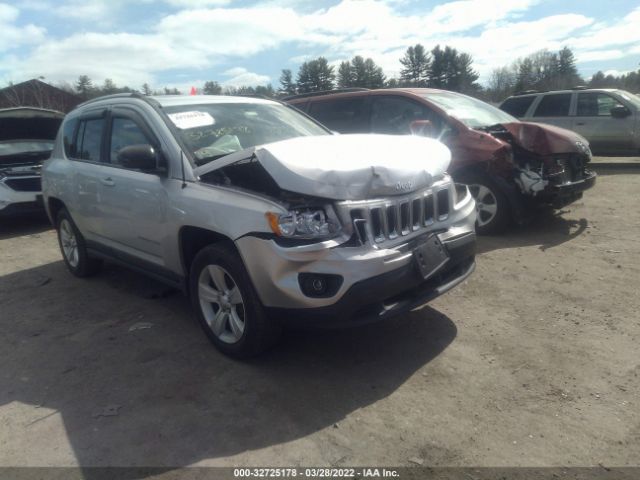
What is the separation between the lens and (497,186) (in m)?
5.83

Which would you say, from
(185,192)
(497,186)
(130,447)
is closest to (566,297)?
(497,186)

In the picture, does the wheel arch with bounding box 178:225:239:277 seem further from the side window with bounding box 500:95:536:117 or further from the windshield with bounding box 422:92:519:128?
the side window with bounding box 500:95:536:117

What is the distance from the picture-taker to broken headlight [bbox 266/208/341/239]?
2.96 metres

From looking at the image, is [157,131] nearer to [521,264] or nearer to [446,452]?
[446,452]

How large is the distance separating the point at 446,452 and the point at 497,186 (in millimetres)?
3988

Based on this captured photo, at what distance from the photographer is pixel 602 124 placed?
11523 mm

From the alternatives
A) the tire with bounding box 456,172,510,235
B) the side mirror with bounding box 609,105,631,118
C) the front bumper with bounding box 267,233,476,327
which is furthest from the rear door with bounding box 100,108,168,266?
the side mirror with bounding box 609,105,631,118

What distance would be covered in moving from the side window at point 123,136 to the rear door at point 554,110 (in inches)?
397

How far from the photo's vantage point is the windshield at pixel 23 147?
8961mm

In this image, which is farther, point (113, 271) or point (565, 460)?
point (113, 271)

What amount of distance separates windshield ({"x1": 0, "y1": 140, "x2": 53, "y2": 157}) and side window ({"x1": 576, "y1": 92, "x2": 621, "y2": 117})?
11446mm

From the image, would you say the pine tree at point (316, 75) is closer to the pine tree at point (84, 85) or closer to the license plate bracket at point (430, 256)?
the pine tree at point (84, 85)

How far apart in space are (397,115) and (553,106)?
732cm

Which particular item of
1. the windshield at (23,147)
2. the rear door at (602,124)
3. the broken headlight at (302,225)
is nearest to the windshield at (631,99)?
the rear door at (602,124)
